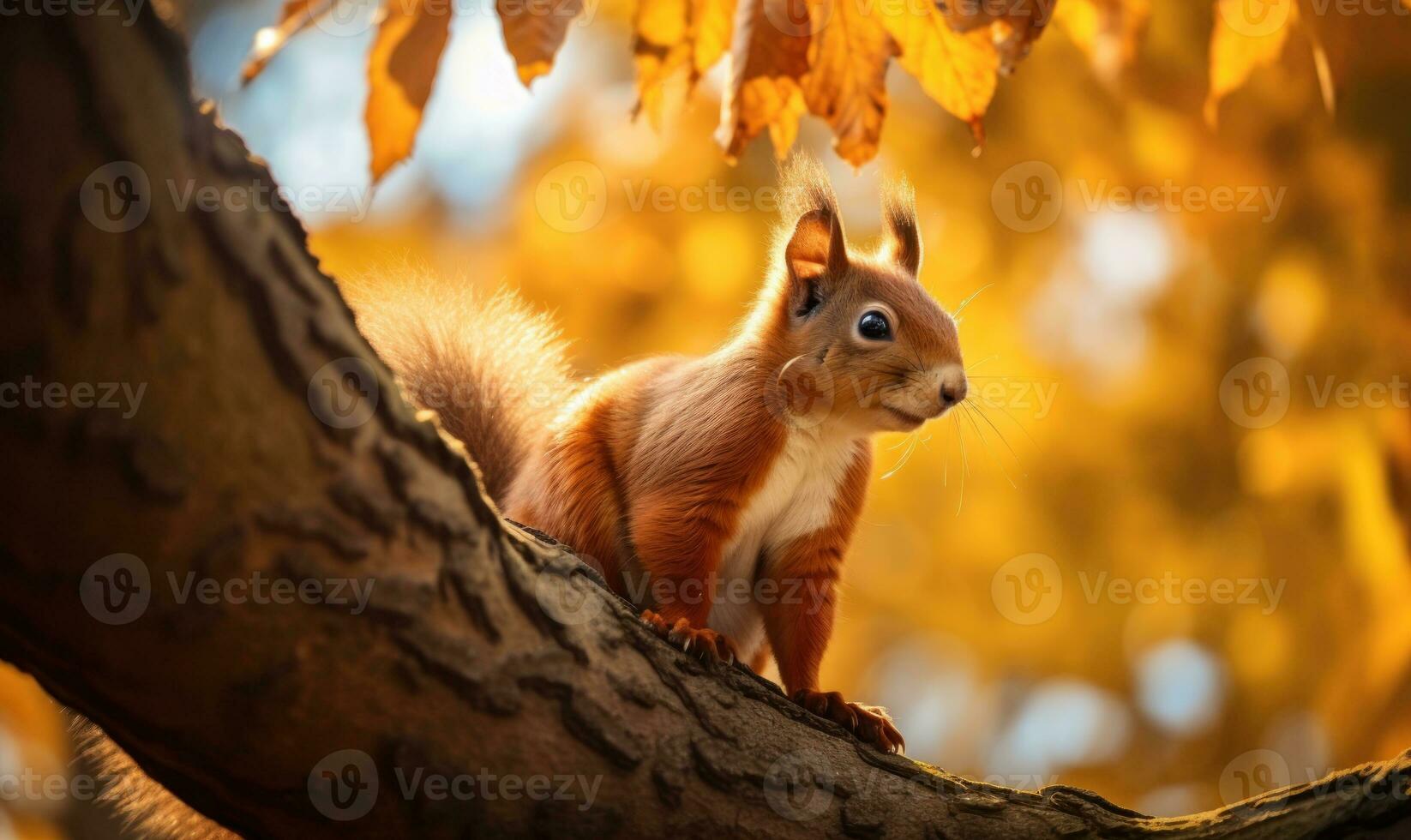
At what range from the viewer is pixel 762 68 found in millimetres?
1905

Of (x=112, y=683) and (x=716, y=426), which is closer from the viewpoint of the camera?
(x=112, y=683)

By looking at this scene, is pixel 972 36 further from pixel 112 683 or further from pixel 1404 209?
pixel 1404 209

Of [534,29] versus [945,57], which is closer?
[534,29]

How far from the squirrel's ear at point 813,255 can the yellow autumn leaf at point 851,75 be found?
861 millimetres

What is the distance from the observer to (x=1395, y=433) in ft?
10.8

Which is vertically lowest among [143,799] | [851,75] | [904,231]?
[143,799]

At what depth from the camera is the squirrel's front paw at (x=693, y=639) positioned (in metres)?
2.07

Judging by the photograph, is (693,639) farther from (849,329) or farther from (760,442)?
(849,329)

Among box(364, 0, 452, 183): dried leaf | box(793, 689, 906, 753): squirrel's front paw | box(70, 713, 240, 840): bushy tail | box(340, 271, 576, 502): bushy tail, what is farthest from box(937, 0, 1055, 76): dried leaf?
box(70, 713, 240, 840): bushy tail

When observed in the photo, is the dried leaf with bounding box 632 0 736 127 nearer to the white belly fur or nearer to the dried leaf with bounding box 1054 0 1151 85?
the dried leaf with bounding box 1054 0 1151 85

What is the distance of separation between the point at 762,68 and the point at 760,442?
3.59ft

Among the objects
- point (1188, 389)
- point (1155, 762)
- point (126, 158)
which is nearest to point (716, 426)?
point (126, 158)

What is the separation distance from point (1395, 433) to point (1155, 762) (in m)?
1.74

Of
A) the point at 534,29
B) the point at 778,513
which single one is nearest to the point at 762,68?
the point at 534,29
